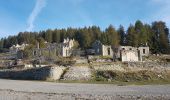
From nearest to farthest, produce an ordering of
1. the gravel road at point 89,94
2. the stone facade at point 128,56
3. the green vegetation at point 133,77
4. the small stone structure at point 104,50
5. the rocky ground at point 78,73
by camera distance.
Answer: the gravel road at point 89,94 → the green vegetation at point 133,77 → the rocky ground at point 78,73 → the stone facade at point 128,56 → the small stone structure at point 104,50

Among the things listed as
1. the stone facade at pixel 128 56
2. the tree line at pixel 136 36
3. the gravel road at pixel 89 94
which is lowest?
the gravel road at pixel 89 94

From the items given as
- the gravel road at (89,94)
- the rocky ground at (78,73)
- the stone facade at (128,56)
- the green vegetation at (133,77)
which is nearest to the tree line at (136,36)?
the stone facade at (128,56)

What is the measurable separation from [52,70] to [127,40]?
52.0 m

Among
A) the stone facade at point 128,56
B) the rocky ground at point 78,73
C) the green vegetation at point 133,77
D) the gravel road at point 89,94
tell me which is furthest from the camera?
the stone facade at point 128,56

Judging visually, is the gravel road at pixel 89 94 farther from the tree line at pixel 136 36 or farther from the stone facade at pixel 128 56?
the tree line at pixel 136 36

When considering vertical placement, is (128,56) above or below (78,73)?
above

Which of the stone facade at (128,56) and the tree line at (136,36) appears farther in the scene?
the tree line at (136,36)

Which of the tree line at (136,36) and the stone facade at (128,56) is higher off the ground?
the tree line at (136,36)

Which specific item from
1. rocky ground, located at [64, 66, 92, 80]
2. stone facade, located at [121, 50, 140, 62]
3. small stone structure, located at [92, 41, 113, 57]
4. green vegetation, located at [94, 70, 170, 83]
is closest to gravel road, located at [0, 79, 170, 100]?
green vegetation, located at [94, 70, 170, 83]

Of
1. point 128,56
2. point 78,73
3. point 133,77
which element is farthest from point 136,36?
point 133,77

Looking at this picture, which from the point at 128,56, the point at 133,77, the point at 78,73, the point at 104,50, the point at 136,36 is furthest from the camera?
the point at 136,36

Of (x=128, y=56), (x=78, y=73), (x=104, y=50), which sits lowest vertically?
(x=78, y=73)

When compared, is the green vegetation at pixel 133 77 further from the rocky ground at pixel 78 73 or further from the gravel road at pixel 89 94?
the gravel road at pixel 89 94

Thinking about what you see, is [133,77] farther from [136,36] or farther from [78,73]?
[136,36]
